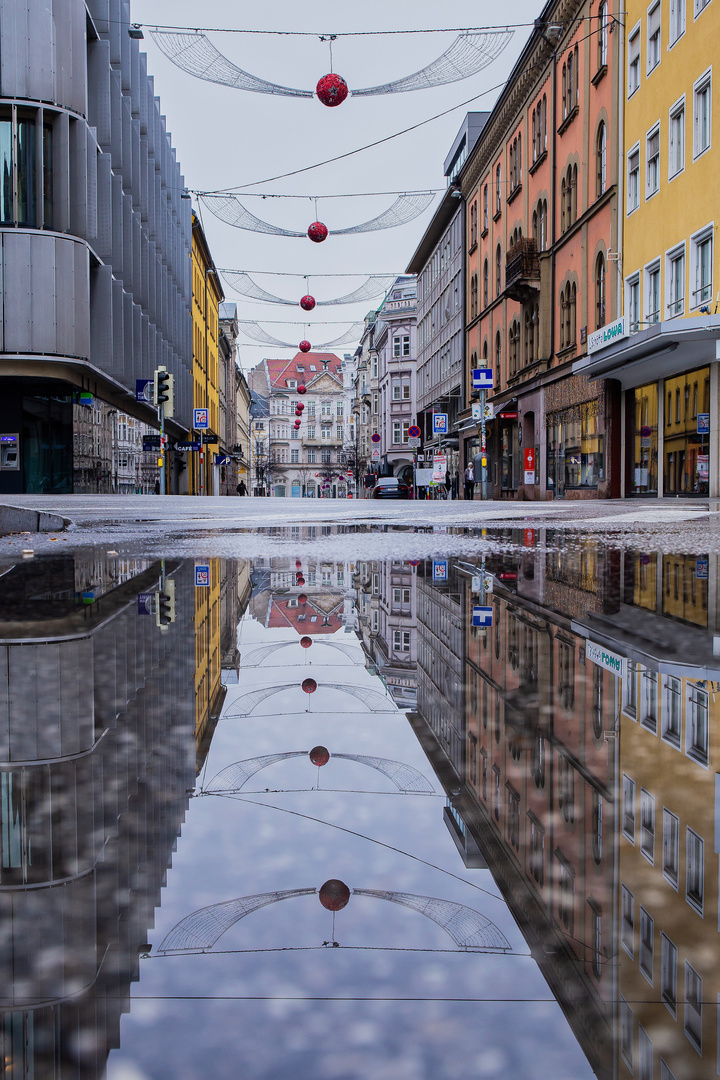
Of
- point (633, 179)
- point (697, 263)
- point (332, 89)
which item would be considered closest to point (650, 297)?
point (697, 263)

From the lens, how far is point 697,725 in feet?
5.25

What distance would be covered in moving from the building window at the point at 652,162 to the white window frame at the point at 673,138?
2.53 ft

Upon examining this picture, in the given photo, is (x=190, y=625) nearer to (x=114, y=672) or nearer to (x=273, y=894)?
(x=114, y=672)

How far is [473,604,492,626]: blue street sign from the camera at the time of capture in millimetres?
2822

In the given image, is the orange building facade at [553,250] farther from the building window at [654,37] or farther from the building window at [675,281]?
the building window at [675,281]

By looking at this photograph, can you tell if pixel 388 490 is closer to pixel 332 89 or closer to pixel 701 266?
pixel 701 266

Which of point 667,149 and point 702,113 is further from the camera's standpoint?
point 667,149

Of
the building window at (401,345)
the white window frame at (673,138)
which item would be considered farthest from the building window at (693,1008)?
the building window at (401,345)

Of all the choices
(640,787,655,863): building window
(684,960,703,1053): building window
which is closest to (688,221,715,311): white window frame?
(640,787,655,863): building window

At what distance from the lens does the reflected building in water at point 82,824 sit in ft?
2.37

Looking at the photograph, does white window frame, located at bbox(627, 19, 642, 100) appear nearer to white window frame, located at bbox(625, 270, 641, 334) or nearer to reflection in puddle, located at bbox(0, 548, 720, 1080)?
white window frame, located at bbox(625, 270, 641, 334)

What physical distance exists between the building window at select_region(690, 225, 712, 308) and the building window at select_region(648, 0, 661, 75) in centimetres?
512

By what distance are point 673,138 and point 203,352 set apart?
47.5m

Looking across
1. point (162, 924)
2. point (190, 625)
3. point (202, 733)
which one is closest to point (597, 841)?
point (162, 924)
